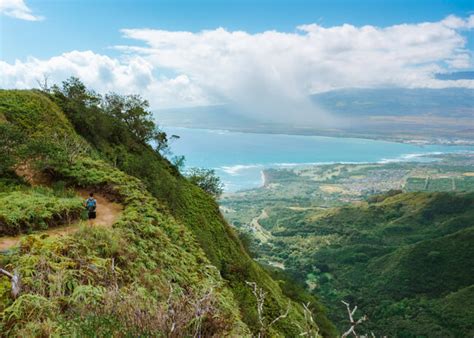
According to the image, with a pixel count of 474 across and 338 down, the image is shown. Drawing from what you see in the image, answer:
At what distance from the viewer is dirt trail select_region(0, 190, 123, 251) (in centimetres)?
1095

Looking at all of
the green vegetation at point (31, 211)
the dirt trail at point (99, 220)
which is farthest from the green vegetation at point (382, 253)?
the green vegetation at point (31, 211)

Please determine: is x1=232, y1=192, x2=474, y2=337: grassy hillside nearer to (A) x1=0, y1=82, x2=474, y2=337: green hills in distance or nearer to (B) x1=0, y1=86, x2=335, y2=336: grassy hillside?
(A) x1=0, y1=82, x2=474, y2=337: green hills in distance

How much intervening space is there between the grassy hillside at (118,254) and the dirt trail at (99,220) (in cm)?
51

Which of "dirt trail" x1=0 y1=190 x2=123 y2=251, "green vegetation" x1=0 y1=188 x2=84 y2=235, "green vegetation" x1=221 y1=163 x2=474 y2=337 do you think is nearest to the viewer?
"dirt trail" x1=0 y1=190 x2=123 y2=251

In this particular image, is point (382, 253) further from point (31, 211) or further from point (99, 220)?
point (31, 211)

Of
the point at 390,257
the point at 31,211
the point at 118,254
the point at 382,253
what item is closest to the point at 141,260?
the point at 118,254

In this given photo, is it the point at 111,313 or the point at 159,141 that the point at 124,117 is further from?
the point at 111,313

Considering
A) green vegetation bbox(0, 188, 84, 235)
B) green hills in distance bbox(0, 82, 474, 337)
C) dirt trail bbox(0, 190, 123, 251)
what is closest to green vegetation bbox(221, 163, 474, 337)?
green hills in distance bbox(0, 82, 474, 337)

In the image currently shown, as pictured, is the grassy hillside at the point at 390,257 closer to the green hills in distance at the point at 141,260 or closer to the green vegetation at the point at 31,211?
the green hills in distance at the point at 141,260

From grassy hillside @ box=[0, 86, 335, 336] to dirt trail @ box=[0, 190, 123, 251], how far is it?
51cm

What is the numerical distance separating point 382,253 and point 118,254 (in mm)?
95231

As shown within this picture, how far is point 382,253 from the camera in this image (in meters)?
93.5

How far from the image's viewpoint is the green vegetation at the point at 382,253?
61719 mm

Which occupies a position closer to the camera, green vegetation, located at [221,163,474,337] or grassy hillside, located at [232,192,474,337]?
grassy hillside, located at [232,192,474,337]
